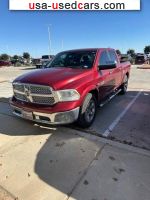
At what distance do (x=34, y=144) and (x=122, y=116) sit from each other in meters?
2.63

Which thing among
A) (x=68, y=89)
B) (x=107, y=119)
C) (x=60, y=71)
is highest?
(x=60, y=71)

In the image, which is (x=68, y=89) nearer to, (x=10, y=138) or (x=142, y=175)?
(x=10, y=138)

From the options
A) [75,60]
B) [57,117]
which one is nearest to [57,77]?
[57,117]

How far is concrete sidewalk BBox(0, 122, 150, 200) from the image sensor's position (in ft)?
9.93

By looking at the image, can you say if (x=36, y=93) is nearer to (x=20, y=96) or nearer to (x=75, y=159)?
(x=20, y=96)

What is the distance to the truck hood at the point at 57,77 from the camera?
4448 millimetres

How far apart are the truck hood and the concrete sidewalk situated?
3.50 feet

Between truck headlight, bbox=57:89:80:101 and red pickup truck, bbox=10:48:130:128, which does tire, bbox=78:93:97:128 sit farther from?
truck headlight, bbox=57:89:80:101

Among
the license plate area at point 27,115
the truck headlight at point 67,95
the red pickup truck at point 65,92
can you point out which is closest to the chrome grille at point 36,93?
the red pickup truck at point 65,92

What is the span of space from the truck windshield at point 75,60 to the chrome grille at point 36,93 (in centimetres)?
138

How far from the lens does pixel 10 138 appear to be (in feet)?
15.1

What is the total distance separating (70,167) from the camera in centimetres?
358

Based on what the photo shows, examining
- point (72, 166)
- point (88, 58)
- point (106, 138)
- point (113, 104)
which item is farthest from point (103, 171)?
point (113, 104)

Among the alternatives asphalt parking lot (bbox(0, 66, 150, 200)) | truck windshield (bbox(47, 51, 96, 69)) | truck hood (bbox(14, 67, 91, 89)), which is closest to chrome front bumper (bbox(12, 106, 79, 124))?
asphalt parking lot (bbox(0, 66, 150, 200))
